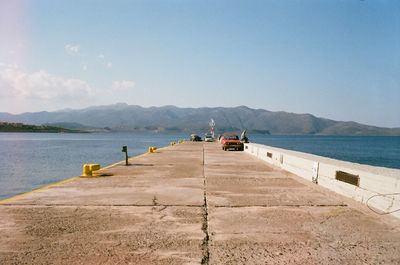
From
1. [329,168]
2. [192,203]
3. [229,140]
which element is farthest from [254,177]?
[229,140]

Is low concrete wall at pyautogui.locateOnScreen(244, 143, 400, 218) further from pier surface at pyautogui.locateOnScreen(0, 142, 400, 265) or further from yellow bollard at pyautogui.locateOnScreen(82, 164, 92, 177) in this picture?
yellow bollard at pyautogui.locateOnScreen(82, 164, 92, 177)

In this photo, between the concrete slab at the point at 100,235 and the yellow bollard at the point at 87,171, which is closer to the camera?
the concrete slab at the point at 100,235

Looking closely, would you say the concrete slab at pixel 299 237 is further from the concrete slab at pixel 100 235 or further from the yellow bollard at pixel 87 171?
the yellow bollard at pixel 87 171

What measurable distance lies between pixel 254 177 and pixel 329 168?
4.40 m

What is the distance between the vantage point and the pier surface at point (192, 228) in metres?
5.93

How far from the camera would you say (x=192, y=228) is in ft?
24.8

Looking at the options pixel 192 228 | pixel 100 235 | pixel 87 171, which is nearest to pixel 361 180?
pixel 192 228

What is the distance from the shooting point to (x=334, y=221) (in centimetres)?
834

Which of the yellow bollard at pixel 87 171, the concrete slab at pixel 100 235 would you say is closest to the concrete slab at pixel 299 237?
the concrete slab at pixel 100 235

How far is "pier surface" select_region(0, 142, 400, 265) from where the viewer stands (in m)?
5.93

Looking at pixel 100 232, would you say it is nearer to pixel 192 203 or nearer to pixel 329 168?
pixel 192 203

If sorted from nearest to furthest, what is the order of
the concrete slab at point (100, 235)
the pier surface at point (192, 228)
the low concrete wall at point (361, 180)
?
the concrete slab at point (100, 235), the pier surface at point (192, 228), the low concrete wall at point (361, 180)

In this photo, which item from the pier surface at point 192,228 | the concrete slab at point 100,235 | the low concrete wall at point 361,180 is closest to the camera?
the concrete slab at point 100,235

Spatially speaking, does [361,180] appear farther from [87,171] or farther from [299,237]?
[87,171]
